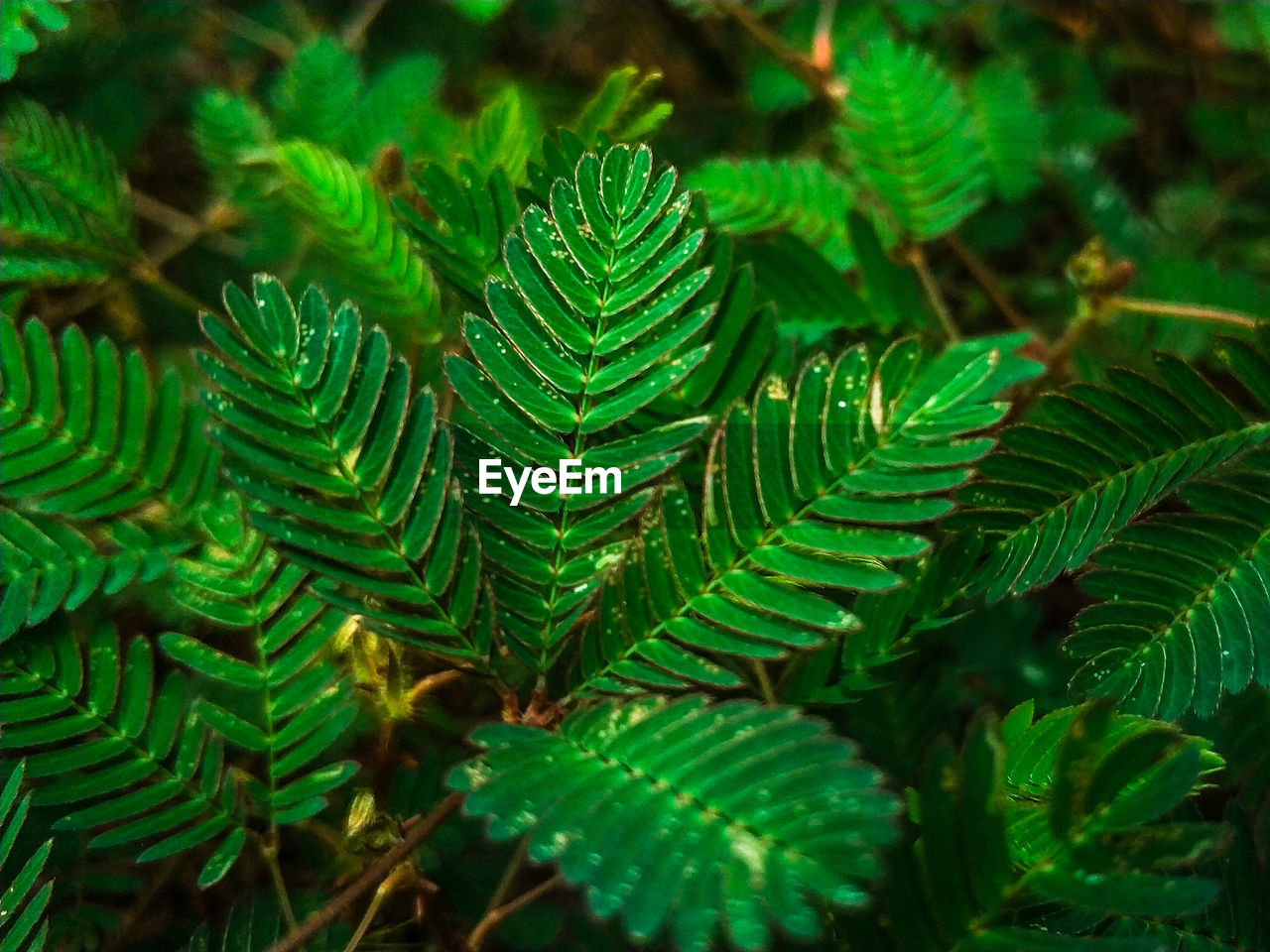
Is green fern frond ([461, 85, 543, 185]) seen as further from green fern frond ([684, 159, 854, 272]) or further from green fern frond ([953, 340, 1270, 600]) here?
green fern frond ([953, 340, 1270, 600])

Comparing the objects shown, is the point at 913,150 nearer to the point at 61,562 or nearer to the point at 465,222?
the point at 465,222

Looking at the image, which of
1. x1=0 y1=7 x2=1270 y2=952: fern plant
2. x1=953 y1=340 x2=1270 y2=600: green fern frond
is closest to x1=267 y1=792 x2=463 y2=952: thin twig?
x1=0 y1=7 x2=1270 y2=952: fern plant

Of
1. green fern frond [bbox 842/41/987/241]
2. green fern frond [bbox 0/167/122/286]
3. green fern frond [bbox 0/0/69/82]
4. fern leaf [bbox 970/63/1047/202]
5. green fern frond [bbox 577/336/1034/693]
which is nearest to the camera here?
green fern frond [bbox 577/336/1034/693]

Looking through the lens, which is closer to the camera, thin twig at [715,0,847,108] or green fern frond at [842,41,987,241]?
green fern frond at [842,41,987,241]

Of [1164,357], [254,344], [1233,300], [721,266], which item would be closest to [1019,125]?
[1233,300]

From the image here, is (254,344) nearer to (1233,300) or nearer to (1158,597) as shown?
(1158,597)

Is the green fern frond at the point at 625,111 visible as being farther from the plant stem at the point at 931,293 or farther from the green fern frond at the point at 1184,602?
the green fern frond at the point at 1184,602

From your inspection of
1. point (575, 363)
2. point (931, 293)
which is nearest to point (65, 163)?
point (575, 363)
